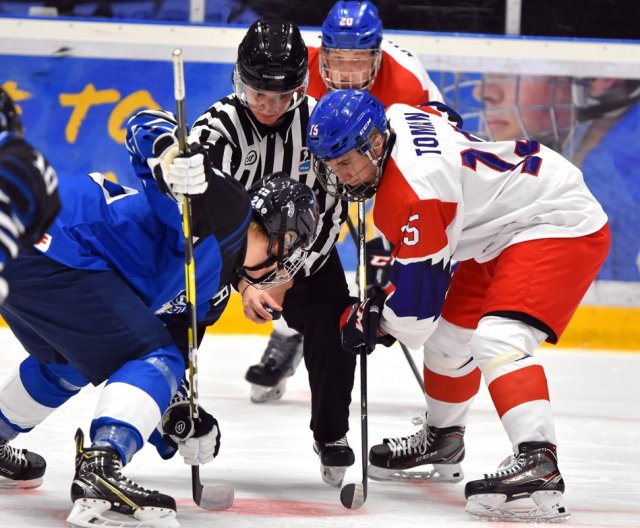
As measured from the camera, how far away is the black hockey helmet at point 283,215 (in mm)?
2699

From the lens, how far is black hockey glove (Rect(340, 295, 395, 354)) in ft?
9.40

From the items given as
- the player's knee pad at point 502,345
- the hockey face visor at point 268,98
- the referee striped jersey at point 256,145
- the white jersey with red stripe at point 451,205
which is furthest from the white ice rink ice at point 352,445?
the hockey face visor at point 268,98

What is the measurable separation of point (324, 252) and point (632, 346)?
2.20 metres

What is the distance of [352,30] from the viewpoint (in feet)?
13.3

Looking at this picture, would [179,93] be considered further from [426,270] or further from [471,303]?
[471,303]

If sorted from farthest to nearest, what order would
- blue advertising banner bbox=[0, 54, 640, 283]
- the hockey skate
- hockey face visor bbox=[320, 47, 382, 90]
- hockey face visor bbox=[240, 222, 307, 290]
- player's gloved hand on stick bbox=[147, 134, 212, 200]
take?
blue advertising banner bbox=[0, 54, 640, 283] < hockey face visor bbox=[320, 47, 382, 90] < hockey face visor bbox=[240, 222, 307, 290] < player's gloved hand on stick bbox=[147, 134, 212, 200] < the hockey skate

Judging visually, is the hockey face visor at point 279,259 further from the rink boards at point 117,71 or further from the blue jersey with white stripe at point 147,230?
the rink boards at point 117,71

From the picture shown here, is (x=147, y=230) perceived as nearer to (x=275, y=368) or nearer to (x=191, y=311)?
(x=191, y=311)

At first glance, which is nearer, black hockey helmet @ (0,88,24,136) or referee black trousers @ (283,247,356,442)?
black hockey helmet @ (0,88,24,136)

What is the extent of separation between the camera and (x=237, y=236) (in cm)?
253

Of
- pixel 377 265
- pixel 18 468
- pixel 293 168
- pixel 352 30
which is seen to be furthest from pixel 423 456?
pixel 352 30

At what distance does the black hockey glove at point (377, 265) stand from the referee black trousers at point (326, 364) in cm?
83

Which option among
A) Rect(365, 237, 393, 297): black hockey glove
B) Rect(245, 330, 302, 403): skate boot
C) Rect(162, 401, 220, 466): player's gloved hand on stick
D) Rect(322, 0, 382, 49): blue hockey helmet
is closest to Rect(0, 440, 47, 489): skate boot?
Rect(162, 401, 220, 466): player's gloved hand on stick

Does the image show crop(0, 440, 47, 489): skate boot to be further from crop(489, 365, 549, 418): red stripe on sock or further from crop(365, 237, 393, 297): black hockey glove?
crop(365, 237, 393, 297): black hockey glove
